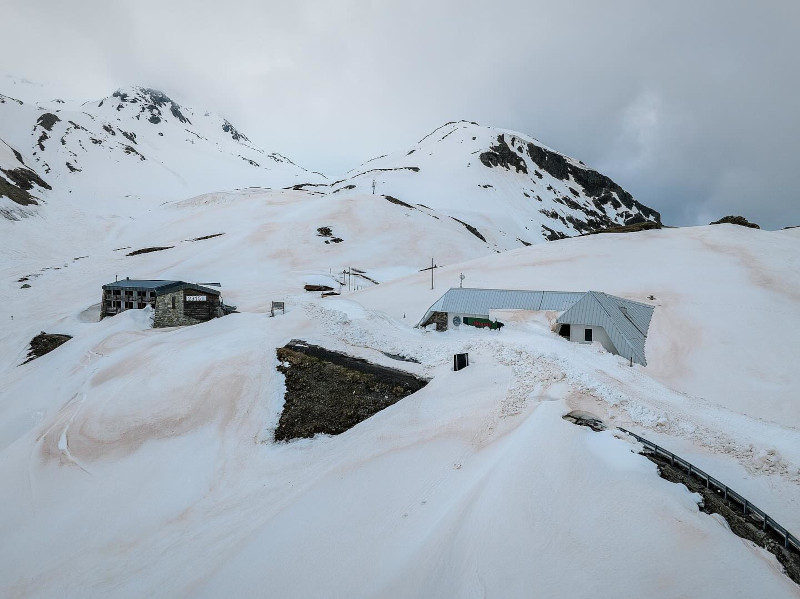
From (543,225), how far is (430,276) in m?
77.4

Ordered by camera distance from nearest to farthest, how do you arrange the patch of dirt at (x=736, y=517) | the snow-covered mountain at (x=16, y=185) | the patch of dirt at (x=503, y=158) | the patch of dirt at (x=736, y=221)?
the patch of dirt at (x=736, y=517) < the patch of dirt at (x=736, y=221) < the snow-covered mountain at (x=16, y=185) < the patch of dirt at (x=503, y=158)

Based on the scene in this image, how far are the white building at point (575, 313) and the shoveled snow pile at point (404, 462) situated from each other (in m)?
1.45

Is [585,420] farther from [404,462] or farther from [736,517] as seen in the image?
[404,462]

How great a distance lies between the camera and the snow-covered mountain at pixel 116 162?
119 metres

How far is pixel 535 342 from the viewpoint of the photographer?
26359 mm

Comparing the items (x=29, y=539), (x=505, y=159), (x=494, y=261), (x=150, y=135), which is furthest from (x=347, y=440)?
(x=150, y=135)

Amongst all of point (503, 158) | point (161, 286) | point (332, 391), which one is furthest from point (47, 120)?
point (332, 391)

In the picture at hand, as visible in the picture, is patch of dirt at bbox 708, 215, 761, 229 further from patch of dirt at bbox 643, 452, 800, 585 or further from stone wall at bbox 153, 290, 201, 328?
stone wall at bbox 153, 290, 201, 328

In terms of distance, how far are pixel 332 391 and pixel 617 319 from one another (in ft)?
75.2

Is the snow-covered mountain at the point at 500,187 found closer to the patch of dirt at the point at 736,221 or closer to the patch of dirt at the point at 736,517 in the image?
the patch of dirt at the point at 736,221

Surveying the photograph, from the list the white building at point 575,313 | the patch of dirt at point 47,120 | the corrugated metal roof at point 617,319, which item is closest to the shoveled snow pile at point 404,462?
the corrugated metal roof at point 617,319

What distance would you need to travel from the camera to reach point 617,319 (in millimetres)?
31641

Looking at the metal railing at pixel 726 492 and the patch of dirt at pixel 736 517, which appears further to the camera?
the metal railing at pixel 726 492

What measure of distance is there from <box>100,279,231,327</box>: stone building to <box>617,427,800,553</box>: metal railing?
130 ft
